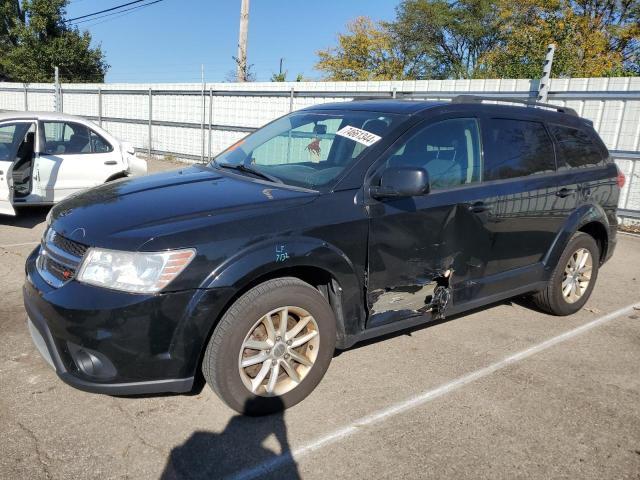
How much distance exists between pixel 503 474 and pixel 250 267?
1.65m

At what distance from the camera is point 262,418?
3.07 m

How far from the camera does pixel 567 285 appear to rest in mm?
4922

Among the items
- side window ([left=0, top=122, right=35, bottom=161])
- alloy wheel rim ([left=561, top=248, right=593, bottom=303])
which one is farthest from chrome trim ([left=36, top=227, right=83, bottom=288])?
side window ([left=0, top=122, right=35, bottom=161])

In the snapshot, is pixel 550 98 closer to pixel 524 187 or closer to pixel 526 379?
pixel 524 187

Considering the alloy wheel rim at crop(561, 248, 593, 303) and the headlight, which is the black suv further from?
the alloy wheel rim at crop(561, 248, 593, 303)

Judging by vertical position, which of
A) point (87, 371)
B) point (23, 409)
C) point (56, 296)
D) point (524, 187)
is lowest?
point (23, 409)

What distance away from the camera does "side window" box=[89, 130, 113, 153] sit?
7.98 meters

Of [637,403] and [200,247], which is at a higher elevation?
[200,247]

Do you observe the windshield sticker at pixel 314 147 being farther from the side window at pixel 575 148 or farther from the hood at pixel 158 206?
the side window at pixel 575 148

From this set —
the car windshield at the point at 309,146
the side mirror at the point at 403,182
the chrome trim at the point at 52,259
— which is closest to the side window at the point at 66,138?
the car windshield at the point at 309,146

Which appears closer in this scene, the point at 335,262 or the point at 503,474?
the point at 503,474

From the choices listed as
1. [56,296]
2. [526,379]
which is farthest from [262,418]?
[526,379]

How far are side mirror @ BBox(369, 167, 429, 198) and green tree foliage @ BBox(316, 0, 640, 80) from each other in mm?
15460

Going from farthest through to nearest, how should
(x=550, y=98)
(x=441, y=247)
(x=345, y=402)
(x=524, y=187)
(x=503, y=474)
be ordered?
1. (x=550, y=98)
2. (x=524, y=187)
3. (x=441, y=247)
4. (x=345, y=402)
5. (x=503, y=474)
